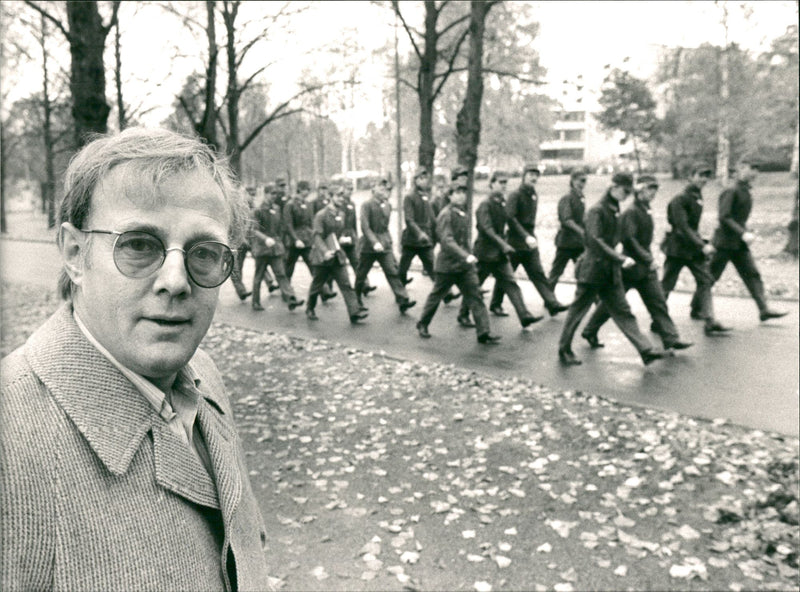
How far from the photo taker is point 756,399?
24.9 feet

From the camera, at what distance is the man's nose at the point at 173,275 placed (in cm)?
163

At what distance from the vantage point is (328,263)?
42.0ft

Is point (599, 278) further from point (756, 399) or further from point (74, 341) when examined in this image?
point (74, 341)

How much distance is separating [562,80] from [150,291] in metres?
14.8

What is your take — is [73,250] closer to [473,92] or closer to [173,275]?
[173,275]

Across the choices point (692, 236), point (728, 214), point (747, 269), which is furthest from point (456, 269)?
point (747, 269)

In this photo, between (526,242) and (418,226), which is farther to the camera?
(418,226)

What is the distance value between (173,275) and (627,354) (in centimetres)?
891

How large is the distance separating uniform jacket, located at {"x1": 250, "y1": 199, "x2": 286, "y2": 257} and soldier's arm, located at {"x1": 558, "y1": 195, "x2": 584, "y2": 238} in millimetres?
4956

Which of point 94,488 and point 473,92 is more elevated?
point 473,92

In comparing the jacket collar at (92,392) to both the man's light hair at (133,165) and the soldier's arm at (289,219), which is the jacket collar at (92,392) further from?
the soldier's arm at (289,219)

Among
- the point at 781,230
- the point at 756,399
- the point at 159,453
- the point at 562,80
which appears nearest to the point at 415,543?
the point at 159,453

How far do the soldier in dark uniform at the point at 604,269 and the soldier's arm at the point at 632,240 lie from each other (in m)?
0.23

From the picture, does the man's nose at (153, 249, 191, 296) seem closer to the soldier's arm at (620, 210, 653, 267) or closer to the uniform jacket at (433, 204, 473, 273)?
the soldier's arm at (620, 210, 653, 267)
